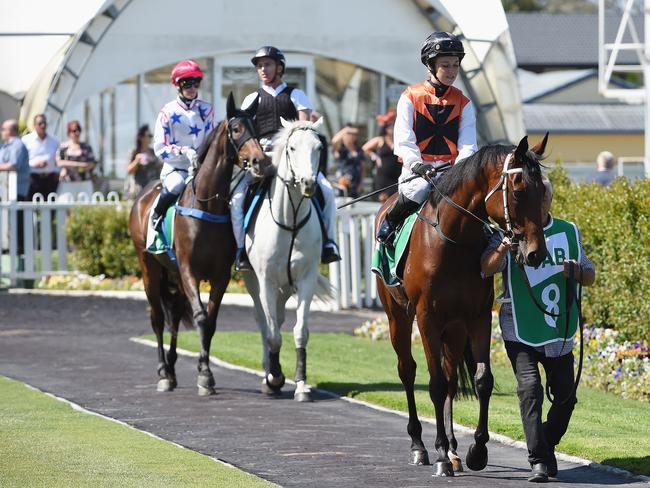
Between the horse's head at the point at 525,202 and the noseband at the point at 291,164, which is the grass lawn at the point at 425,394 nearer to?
the horse's head at the point at 525,202

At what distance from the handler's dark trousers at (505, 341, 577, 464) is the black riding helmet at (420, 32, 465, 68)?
1799mm

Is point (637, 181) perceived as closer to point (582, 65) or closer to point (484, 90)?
point (484, 90)

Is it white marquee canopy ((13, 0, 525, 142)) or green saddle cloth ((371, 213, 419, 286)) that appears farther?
white marquee canopy ((13, 0, 525, 142))

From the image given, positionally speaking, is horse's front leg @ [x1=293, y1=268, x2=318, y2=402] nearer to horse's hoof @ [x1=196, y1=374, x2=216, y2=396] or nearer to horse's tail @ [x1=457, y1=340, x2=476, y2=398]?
horse's hoof @ [x1=196, y1=374, x2=216, y2=396]

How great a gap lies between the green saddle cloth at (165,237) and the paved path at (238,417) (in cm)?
116

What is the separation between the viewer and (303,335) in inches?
463

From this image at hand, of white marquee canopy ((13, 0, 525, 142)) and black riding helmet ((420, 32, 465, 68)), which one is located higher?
white marquee canopy ((13, 0, 525, 142))

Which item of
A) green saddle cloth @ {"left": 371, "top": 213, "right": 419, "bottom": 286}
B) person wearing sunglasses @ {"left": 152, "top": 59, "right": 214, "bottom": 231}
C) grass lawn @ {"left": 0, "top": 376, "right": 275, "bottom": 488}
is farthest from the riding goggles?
green saddle cloth @ {"left": 371, "top": 213, "right": 419, "bottom": 286}

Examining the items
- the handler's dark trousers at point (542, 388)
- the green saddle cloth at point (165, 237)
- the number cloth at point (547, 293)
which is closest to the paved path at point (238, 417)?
the handler's dark trousers at point (542, 388)

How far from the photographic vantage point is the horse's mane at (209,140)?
11.9m

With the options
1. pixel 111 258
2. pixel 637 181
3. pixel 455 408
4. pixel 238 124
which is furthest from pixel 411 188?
pixel 111 258

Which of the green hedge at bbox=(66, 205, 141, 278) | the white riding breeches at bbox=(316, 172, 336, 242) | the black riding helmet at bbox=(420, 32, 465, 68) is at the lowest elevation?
the green hedge at bbox=(66, 205, 141, 278)

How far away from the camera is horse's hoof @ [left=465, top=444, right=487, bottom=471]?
8.12 meters

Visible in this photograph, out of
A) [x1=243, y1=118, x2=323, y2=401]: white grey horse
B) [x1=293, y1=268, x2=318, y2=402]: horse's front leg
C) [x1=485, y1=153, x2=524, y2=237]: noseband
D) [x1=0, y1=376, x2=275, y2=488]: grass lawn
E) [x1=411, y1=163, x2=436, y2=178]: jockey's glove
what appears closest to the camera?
[x1=485, y1=153, x2=524, y2=237]: noseband
